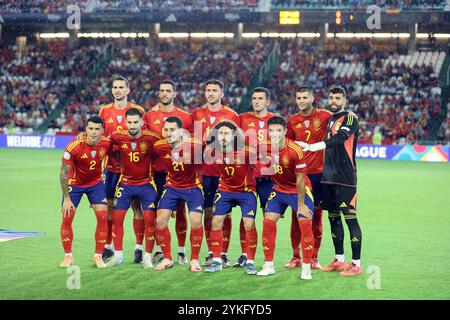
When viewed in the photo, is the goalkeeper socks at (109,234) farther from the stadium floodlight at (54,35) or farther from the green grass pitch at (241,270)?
the stadium floodlight at (54,35)

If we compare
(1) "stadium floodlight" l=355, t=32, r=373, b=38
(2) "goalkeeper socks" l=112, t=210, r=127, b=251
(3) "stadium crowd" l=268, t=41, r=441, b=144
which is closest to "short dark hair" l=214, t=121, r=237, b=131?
(2) "goalkeeper socks" l=112, t=210, r=127, b=251

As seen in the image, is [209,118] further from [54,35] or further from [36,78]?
[54,35]

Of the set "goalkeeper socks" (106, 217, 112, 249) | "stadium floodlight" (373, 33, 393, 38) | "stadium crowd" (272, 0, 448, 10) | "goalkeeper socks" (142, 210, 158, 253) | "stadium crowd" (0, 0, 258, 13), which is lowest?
"goalkeeper socks" (106, 217, 112, 249)

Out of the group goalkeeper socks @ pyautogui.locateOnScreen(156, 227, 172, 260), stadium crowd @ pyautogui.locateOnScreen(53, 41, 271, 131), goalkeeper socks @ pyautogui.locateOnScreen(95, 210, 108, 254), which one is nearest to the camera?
goalkeeper socks @ pyautogui.locateOnScreen(156, 227, 172, 260)

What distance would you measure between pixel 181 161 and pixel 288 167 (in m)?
1.40

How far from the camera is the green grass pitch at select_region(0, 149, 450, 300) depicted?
7.86 metres

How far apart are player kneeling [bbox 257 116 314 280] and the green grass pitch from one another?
309mm

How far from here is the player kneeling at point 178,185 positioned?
9.16m

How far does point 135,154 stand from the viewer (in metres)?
9.45

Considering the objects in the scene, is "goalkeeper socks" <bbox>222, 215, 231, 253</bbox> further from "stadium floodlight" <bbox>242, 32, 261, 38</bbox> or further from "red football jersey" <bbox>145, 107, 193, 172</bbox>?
"stadium floodlight" <bbox>242, 32, 261, 38</bbox>

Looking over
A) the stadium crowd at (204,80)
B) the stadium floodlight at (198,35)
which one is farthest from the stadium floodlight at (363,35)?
the stadium floodlight at (198,35)

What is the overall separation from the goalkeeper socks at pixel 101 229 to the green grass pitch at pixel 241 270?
0.32m

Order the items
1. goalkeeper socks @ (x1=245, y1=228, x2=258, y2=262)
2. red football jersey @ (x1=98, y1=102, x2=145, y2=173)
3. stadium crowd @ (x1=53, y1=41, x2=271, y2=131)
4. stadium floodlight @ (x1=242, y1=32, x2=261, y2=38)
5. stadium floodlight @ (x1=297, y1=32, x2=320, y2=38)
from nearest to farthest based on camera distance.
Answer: goalkeeper socks @ (x1=245, y1=228, x2=258, y2=262) < red football jersey @ (x1=98, y1=102, x2=145, y2=173) < stadium crowd @ (x1=53, y1=41, x2=271, y2=131) < stadium floodlight @ (x1=297, y1=32, x2=320, y2=38) < stadium floodlight @ (x1=242, y1=32, x2=261, y2=38)
